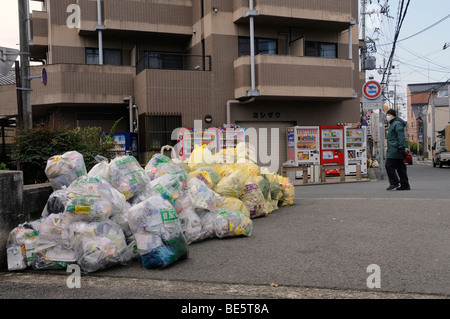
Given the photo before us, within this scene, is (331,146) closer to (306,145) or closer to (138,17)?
(306,145)

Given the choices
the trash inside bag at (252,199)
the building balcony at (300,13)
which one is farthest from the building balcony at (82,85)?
the trash inside bag at (252,199)

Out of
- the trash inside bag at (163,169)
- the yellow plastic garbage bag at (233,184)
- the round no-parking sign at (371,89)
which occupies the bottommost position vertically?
the yellow plastic garbage bag at (233,184)

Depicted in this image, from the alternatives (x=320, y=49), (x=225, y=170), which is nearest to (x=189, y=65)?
(x=320, y=49)

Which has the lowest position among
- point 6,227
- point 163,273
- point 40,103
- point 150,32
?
point 163,273

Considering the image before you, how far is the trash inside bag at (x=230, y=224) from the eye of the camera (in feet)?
18.9

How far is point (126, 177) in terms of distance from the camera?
542 cm

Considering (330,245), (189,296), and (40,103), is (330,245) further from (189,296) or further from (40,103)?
(40,103)

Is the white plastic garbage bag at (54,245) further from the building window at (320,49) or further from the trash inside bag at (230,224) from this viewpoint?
the building window at (320,49)

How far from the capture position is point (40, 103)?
16.8 metres

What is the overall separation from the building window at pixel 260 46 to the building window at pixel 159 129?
165 inches

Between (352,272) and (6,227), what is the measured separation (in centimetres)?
370

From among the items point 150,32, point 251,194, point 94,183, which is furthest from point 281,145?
point 94,183

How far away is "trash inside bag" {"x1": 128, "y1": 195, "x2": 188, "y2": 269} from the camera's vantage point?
4.43m

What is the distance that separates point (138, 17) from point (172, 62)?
245cm
